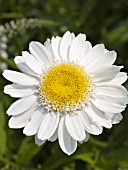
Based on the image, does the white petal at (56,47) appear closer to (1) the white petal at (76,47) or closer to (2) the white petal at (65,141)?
(1) the white petal at (76,47)

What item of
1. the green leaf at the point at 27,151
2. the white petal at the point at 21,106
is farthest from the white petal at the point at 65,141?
the green leaf at the point at 27,151

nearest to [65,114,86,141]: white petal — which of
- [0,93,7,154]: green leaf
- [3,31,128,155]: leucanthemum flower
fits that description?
[3,31,128,155]: leucanthemum flower

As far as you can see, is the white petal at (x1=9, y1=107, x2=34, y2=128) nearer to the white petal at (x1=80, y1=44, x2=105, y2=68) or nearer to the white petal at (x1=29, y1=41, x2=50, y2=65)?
the white petal at (x1=29, y1=41, x2=50, y2=65)

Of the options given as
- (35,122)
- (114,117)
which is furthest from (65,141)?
(114,117)

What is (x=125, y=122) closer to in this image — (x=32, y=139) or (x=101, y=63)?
(x=32, y=139)

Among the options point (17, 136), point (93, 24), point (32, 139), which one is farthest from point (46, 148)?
point (93, 24)
